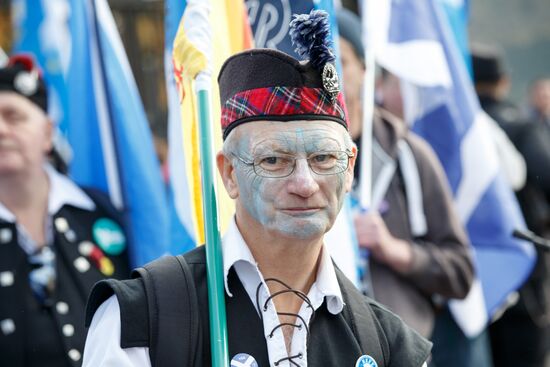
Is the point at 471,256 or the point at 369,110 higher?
the point at 369,110

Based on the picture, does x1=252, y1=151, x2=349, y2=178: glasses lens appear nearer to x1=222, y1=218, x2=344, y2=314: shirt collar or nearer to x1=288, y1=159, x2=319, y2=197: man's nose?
x1=288, y1=159, x2=319, y2=197: man's nose

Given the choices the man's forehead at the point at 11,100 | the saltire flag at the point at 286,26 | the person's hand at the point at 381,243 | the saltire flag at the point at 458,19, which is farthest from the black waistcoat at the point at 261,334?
the saltire flag at the point at 458,19

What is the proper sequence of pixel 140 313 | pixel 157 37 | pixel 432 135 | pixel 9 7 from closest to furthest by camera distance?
pixel 140 313, pixel 432 135, pixel 9 7, pixel 157 37

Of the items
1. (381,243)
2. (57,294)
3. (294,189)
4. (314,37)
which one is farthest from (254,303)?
(381,243)

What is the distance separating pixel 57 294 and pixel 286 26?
5.20 feet

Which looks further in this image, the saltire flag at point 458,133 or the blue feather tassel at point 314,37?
the saltire flag at point 458,133

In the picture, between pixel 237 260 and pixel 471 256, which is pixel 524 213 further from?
pixel 237 260

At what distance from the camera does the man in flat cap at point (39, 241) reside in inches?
189

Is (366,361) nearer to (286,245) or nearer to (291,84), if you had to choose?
(286,245)

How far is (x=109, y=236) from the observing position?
210 inches

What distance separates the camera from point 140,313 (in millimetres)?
2791

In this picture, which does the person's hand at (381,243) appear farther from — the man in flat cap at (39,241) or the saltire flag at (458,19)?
the saltire flag at (458,19)

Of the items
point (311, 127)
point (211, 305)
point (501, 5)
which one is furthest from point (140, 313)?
point (501, 5)

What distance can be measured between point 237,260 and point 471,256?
2717 mm
